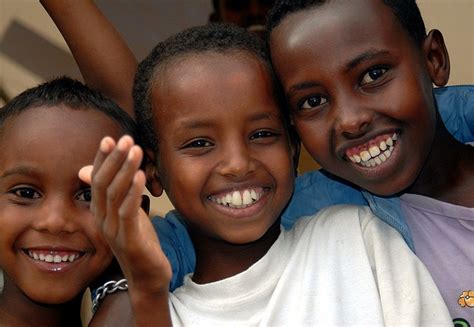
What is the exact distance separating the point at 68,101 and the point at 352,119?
1.70 feet

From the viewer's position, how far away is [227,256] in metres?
1.51

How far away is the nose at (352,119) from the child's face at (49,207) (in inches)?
16.7

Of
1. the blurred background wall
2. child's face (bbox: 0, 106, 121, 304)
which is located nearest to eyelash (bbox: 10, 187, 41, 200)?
child's face (bbox: 0, 106, 121, 304)

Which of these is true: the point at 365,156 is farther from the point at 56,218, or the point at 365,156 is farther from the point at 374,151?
the point at 56,218

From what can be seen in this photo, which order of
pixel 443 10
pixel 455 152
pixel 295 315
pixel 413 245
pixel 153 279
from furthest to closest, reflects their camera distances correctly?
1. pixel 443 10
2. pixel 455 152
3. pixel 413 245
4. pixel 295 315
5. pixel 153 279

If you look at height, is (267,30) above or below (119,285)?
above

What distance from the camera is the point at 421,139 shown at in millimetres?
1411

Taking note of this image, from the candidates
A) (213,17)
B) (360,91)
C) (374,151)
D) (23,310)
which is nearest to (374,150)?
(374,151)

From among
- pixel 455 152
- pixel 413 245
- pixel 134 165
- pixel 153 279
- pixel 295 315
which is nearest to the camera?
pixel 134 165

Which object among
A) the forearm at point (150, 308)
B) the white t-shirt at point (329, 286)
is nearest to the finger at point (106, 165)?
the forearm at point (150, 308)

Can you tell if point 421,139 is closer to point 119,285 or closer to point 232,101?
point 232,101

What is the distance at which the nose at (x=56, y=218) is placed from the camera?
1.32 m

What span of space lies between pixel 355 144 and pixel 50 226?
544 mm

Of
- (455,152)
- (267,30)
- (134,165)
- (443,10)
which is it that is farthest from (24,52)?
(134,165)
